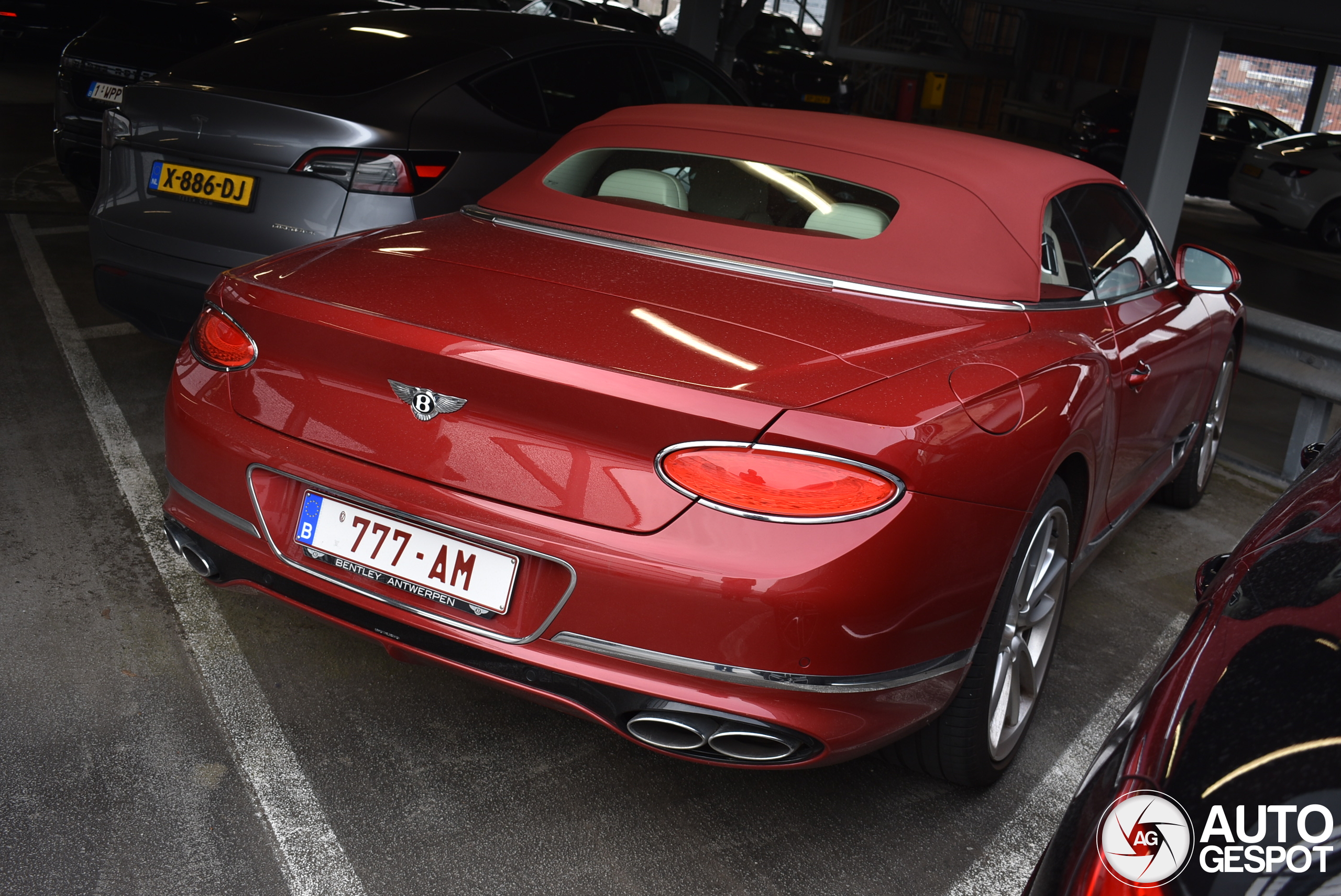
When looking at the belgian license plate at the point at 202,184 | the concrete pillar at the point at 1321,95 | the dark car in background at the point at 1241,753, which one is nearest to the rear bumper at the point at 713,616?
the dark car in background at the point at 1241,753

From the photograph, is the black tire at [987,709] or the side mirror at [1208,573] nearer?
the side mirror at [1208,573]

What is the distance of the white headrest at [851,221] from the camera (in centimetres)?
265

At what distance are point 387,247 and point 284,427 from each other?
58 cm

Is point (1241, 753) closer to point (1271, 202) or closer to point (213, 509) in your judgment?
point (213, 509)

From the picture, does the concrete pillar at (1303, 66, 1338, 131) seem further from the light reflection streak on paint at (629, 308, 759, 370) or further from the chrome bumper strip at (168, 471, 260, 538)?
the chrome bumper strip at (168, 471, 260, 538)

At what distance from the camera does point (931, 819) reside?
2412 mm

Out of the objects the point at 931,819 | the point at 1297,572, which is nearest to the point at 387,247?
the point at 931,819

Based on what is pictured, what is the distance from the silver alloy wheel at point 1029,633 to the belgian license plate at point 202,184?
2.77m

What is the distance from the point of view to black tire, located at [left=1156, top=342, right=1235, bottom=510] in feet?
14.2

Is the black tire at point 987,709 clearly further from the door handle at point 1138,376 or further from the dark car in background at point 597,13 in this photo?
the dark car in background at point 597,13

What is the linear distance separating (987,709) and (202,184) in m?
3.06

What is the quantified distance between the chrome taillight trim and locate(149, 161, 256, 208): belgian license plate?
1.53 metres

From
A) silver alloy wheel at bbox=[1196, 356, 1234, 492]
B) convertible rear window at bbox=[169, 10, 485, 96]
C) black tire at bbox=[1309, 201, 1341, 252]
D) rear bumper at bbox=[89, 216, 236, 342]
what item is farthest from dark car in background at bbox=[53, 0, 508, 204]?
black tire at bbox=[1309, 201, 1341, 252]

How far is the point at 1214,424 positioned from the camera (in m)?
4.51
